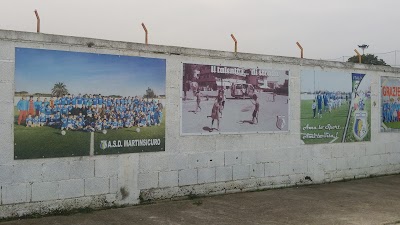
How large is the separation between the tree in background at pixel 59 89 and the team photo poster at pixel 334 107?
6.39m

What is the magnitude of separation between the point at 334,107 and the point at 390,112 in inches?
108

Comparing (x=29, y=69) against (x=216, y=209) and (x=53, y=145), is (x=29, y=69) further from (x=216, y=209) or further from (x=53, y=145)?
(x=216, y=209)

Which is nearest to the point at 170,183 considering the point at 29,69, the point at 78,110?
the point at 78,110

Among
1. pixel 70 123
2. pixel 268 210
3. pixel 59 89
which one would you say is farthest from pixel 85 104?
pixel 268 210

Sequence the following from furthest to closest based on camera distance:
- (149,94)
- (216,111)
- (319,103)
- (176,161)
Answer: (319,103), (216,111), (176,161), (149,94)

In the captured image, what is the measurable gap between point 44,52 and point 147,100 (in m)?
2.30

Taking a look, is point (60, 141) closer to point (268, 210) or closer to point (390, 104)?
point (268, 210)

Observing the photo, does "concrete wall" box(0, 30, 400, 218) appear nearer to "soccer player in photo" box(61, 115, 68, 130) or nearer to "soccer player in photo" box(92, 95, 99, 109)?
"soccer player in photo" box(61, 115, 68, 130)

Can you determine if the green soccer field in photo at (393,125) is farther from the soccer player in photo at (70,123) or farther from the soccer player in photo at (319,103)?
the soccer player in photo at (70,123)

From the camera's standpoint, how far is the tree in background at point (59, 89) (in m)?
7.90

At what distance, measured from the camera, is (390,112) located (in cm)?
1370

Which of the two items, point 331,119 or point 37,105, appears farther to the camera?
point 331,119

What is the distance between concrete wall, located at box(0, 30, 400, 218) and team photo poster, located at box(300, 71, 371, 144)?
22 cm

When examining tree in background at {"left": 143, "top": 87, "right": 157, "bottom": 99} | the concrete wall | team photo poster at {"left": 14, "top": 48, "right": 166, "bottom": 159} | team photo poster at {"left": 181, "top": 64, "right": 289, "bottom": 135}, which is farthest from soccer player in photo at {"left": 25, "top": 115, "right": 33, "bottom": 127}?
team photo poster at {"left": 181, "top": 64, "right": 289, "bottom": 135}
